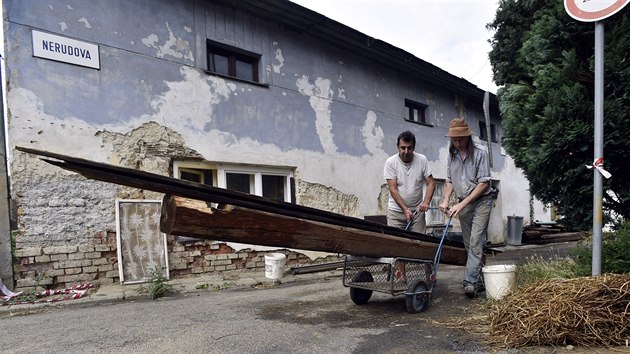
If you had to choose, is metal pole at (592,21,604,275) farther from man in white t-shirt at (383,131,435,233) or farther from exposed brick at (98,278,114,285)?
exposed brick at (98,278,114,285)

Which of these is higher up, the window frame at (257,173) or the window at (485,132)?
the window at (485,132)

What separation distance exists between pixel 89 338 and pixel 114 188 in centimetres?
285

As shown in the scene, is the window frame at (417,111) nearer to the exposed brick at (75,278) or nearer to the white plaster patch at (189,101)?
the white plaster patch at (189,101)

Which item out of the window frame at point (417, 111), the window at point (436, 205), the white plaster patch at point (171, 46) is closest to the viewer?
the white plaster patch at point (171, 46)

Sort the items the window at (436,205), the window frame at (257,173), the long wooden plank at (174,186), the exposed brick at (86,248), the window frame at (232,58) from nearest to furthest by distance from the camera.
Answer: the long wooden plank at (174,186), the exposed brick at (86,248), the window frame at (257,173), the window frame at (232,58), the window at (436,205)

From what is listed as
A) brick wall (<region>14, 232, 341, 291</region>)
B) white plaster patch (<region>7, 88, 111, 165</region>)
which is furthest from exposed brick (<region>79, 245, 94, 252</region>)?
white plaster patch (<region>7, 88, 111, 165</region>)

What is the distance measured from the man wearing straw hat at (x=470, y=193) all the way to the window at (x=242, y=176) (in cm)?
302

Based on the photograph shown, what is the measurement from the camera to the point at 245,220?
8.18 ft

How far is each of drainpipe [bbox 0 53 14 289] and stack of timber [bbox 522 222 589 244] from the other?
538 inches

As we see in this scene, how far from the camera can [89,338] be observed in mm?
3152

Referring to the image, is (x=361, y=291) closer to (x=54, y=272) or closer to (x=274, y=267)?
(x=274, y=267)

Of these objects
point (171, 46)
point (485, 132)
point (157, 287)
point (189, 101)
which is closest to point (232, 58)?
point (171, 46)

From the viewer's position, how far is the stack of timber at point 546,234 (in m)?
12.5

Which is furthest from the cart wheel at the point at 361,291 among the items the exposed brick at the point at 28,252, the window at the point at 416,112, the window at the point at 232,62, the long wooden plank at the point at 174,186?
the window at the point at 416,112
